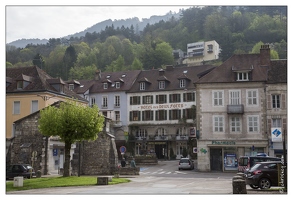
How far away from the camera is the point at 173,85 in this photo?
183 feet

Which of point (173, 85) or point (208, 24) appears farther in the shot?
point (208, 24)

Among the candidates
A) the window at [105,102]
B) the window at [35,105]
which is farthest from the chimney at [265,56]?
the window at [105,102]

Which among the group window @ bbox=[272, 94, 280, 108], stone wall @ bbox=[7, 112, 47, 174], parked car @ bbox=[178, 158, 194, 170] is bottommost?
parked car @ bbox=[178, 158, 194, 170]

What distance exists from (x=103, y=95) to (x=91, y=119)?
3232cm

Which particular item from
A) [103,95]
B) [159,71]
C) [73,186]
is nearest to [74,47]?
[103,95]

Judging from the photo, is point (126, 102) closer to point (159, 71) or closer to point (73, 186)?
point (159, 71)

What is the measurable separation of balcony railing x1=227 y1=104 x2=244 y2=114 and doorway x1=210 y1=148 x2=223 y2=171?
385cm

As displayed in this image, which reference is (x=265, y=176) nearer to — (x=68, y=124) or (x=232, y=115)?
(x=68, y=124)

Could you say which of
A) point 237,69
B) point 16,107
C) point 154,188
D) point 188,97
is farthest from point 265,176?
point 188,97

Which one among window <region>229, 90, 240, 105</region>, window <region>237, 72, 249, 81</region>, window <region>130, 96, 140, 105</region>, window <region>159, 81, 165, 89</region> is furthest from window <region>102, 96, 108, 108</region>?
window <region>237, 72, 249, 81</region>

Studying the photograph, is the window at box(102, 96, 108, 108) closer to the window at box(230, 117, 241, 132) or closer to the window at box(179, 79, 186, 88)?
the window at box(179, 79, 186, 88)

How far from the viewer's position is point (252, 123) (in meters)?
38.8

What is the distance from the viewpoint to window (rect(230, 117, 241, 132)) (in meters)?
38.9

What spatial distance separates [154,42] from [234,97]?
40.1 meters
